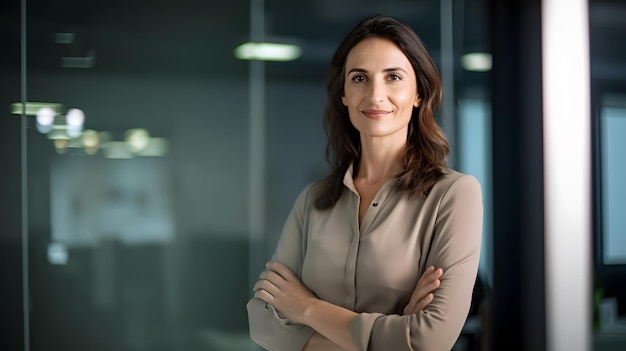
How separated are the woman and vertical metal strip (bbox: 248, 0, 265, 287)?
1540mm

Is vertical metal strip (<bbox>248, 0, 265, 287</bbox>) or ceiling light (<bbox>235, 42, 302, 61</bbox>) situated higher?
ceiling light (<bbox>235, 42, 302, 61</bbox>)

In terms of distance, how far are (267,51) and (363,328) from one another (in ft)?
7.01

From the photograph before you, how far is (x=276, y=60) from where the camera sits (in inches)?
138

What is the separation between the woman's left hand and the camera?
1.77m

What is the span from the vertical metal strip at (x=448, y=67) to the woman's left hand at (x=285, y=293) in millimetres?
1892

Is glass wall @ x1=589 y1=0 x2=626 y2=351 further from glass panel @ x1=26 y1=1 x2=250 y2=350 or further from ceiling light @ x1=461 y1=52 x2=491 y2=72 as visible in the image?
glass panel @ x1=26 y1=1 x2=250 y2=350

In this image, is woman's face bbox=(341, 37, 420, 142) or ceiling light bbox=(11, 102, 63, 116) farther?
ceiling light bbox=(11, 102, 63, 116)

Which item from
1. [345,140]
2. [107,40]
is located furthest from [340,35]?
[345,140]

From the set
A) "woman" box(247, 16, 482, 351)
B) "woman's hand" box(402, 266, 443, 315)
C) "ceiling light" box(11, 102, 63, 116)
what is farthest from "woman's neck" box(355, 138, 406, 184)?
"ceiling light" box(11, 102, 63, 116)

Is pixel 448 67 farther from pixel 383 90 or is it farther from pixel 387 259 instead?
pixel 387 259

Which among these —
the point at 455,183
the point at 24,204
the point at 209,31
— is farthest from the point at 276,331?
the point at 209,31

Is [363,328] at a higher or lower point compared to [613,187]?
lower

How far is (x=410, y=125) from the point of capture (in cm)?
188

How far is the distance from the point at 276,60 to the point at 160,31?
0.57 metres
